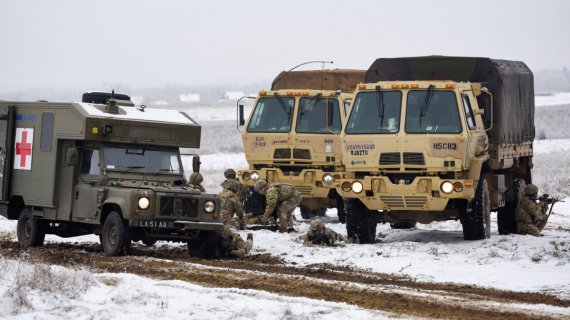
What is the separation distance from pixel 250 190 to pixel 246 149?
2.90 feet

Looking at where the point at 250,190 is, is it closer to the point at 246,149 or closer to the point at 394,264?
the point at 246,149

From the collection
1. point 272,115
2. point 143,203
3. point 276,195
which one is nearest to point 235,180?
point 276,195

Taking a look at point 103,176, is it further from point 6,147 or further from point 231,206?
point 231,206

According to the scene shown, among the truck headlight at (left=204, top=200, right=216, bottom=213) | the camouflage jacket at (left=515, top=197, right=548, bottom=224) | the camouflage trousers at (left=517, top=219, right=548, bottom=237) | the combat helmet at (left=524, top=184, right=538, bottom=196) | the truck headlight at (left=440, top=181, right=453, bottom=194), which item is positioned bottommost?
the camouflage trousers at (left=517, top=219, right=548, bottom=237)

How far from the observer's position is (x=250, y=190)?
24.3 metres

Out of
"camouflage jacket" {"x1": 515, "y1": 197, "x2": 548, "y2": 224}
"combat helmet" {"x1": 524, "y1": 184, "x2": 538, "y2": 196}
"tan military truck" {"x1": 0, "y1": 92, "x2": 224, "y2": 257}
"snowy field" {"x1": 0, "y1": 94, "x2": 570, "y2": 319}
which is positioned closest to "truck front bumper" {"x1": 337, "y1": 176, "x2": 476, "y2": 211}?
"snowy field" {"x1": 0, "y1": 94, "x2": 570, "y2": 319}

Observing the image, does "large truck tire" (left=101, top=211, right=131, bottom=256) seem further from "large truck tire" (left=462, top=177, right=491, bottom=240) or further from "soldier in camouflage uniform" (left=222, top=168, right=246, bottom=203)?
"large truck tire" (left=462, top=177, right=491, bottom=240)

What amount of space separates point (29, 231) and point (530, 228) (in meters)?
9.00

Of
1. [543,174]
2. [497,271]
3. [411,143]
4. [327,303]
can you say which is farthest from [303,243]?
[543,174]

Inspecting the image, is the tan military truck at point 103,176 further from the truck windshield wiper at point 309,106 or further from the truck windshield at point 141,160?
the truck windshield wiper at point 309,106

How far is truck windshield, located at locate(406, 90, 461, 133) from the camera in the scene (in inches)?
731

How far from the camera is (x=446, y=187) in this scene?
18.2 metres

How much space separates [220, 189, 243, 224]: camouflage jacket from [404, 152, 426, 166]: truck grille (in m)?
4.05

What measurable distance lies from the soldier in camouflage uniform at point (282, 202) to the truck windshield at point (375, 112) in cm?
287
